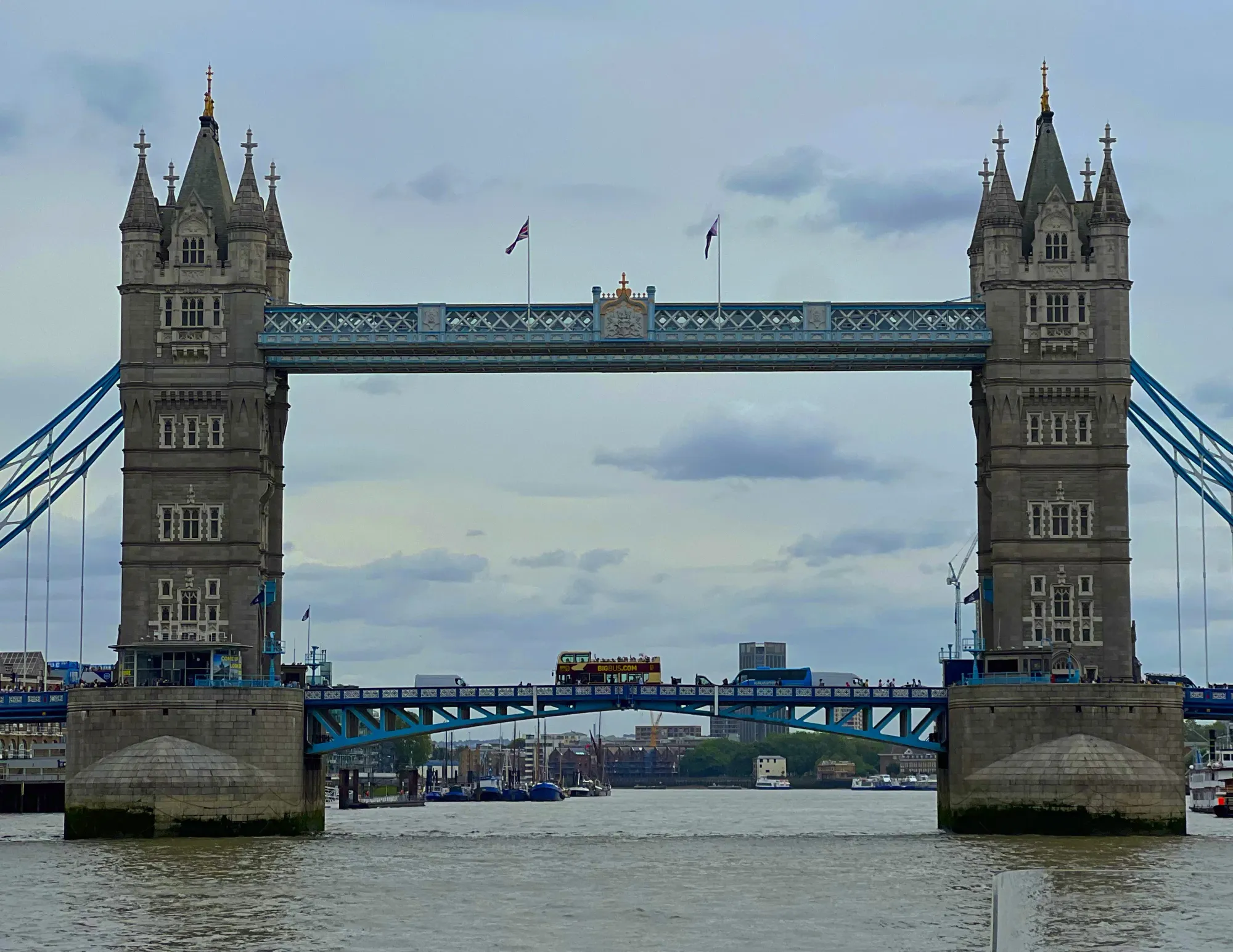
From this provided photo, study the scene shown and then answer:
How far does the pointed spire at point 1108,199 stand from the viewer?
346 ft

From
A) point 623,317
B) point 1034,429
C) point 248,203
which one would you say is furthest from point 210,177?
point 1034,429

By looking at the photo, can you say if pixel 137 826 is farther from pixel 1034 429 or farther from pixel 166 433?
pixel 1034 429

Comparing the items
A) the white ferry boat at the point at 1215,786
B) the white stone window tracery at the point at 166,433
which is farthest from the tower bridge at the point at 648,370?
the white ferry boat at the point at 1215,786

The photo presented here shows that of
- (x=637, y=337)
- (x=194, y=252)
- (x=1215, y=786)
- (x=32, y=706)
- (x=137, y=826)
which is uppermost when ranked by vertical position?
(x=194, y=252)

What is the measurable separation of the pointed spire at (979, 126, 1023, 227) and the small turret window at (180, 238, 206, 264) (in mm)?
39434

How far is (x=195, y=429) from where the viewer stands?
105688 mm

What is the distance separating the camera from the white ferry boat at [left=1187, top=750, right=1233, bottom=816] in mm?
146875

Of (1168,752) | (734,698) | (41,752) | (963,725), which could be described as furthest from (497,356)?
(41,752)

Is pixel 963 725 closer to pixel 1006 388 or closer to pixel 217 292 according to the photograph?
pixel 1006 388

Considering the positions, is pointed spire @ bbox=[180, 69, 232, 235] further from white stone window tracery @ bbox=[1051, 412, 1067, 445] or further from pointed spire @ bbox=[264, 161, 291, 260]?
white stone window tracery @ bbox=[1051, 412, 1067, 445]

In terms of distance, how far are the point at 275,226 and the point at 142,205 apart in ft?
26.3

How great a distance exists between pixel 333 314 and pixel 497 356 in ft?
28.1

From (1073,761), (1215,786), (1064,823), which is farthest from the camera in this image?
(1215,786)

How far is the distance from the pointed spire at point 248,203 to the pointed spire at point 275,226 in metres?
4.32
